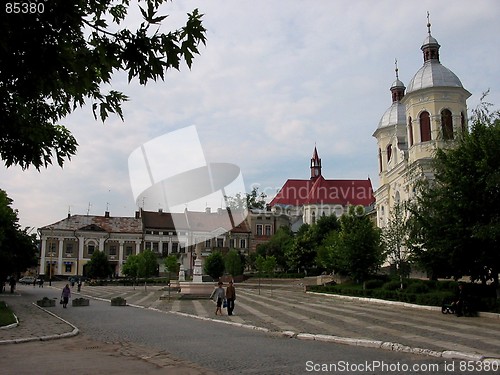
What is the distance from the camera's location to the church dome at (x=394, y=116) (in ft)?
191

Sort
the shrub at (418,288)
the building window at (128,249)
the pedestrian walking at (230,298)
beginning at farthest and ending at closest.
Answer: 1. the building window at (128,249)
2. the shrub at (418,288)
3. the pedestrian walking at (230,298)

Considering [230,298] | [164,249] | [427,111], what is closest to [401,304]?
[230,298]

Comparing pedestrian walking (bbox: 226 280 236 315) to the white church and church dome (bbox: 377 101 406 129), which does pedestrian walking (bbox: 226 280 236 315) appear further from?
church dome (bbox: 377 101 406 129)

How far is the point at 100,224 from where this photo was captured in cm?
8125

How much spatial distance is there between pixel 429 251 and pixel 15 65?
20679mm

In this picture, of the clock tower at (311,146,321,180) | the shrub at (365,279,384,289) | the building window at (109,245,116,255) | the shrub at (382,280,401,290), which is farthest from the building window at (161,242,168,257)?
the shrub at (382,280,401,290)

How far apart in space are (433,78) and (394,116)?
14.9 m

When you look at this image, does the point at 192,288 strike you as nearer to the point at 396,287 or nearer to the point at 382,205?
the point at 396,287

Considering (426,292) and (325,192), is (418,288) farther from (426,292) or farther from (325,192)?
(325,192)

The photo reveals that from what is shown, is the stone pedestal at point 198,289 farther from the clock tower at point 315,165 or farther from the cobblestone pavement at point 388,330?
the clock tower at point 315,165

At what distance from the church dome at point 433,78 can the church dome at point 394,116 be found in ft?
38.6

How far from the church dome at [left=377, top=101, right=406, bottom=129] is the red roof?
37304 millimetres

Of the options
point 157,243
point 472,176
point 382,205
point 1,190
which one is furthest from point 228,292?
point 157,243

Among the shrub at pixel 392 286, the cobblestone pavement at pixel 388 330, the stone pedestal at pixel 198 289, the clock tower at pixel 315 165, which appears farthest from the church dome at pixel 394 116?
the clock tower at pixel 315 165
